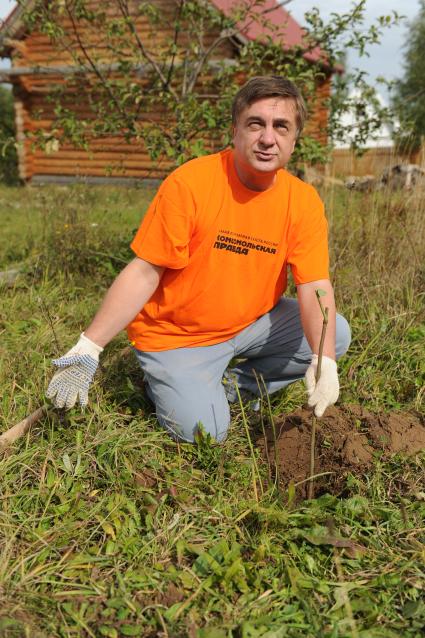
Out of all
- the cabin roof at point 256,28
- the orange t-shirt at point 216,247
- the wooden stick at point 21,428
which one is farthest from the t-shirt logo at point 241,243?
the cabin roof at point 256,28

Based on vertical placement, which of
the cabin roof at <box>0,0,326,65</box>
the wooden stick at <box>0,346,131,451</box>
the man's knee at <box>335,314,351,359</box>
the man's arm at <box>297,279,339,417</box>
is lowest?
the wooden stick at <box>0,346,131,451</box>

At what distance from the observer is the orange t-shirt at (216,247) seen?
2.29 metres

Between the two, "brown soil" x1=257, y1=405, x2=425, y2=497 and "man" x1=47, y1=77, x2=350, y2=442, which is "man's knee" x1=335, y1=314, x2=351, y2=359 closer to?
"man" x1=47, y1=77, x2=350, y2=442

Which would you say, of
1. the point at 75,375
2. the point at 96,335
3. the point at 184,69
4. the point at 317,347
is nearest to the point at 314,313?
the point at 317,347

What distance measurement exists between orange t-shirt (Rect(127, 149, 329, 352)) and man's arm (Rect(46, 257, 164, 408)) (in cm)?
10

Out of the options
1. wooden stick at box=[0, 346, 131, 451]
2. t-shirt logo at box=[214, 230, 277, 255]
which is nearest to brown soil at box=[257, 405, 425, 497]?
t-shirt logo at box=[214, 230, 277, 255]

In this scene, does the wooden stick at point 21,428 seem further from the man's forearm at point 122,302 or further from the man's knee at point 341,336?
the man's knee at point 341,336

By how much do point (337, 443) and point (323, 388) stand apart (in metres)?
0.23

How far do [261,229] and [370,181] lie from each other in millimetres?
2296

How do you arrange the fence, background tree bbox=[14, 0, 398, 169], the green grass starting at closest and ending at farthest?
1. the green grass
2. background tree bbox=[14, 0, 398, 169]
3. the fence

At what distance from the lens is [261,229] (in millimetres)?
2404

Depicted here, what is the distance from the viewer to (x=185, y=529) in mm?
1863

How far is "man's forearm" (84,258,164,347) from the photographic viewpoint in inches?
87.7

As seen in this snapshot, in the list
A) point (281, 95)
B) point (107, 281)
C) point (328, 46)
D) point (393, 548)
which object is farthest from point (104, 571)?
point (328, 46)
